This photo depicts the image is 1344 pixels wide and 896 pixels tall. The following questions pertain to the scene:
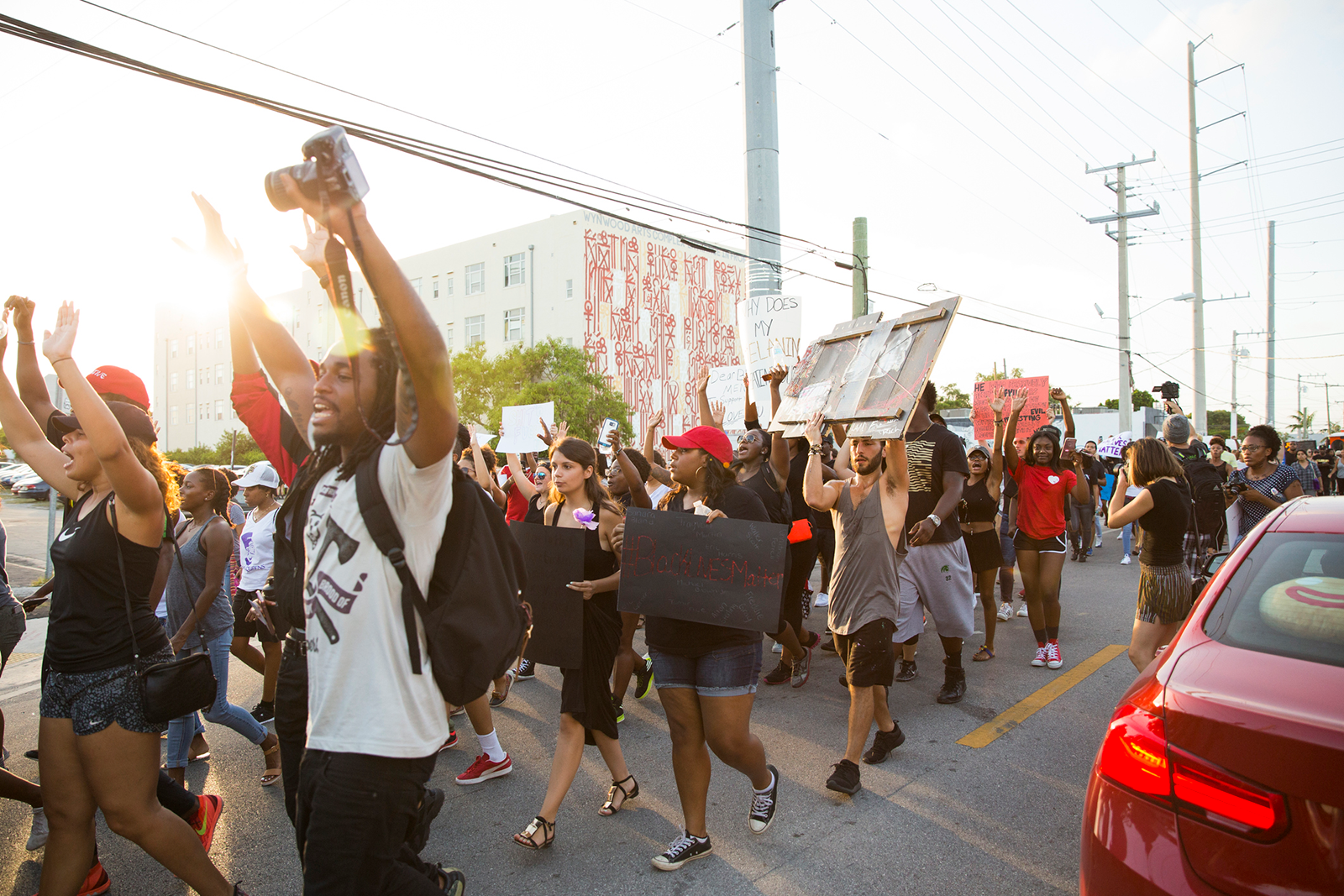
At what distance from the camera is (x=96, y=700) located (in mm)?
2701

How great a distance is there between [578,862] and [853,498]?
2319 mm

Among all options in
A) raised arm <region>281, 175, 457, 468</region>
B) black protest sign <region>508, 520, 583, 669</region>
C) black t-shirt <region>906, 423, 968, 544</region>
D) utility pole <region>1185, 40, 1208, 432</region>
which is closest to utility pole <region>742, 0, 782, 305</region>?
black t-shirt <region>906, 423, 968, 544</region>

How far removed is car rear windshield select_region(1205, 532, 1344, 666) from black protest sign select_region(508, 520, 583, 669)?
8.43 ft

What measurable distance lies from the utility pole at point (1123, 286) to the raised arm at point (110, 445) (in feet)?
83.7

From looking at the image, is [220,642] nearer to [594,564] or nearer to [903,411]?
[594,564]

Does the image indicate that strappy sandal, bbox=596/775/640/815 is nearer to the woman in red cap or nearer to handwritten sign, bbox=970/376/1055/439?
the woman in red cap

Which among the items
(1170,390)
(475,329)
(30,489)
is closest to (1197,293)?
(1170,390)

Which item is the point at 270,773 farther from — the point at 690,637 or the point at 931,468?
the point at 931,468

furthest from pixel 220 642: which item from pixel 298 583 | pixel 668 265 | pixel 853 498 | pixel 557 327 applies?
pixel 668 265

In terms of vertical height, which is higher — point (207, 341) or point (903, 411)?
point (207, 341)

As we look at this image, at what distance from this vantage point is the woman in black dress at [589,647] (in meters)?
3.61

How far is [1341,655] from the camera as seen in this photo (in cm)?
214

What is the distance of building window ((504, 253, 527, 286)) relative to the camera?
46.7 metres

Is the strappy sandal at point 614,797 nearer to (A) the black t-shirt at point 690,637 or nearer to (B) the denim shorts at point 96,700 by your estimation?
(A) the black t-shirt at point 690,637
